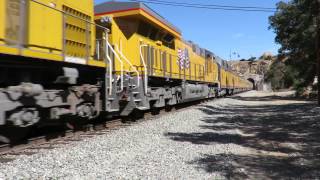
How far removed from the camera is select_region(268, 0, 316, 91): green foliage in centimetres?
3219

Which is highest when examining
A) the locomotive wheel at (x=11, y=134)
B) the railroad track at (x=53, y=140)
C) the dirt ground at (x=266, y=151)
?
the locomotive wheel at (x=11, y=134)

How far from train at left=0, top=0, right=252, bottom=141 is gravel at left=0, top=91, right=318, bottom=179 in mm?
897

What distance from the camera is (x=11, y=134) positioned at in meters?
8.30

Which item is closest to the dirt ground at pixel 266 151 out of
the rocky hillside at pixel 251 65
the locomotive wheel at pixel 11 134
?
the locomotive wheel at pixel 11 134

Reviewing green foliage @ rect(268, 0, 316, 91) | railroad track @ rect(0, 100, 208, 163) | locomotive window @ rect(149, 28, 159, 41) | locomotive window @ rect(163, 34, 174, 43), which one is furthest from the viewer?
green foliage @ rect(268, 0, 316, 91)

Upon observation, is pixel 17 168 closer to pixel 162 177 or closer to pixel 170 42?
pixel 162 177

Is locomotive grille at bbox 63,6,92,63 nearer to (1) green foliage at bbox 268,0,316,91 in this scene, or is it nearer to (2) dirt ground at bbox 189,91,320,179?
(2) dirt ground at bbox 189,91,320,179

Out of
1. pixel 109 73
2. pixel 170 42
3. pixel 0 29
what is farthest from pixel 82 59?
pixel 170 42

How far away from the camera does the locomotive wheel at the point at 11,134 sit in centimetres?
805

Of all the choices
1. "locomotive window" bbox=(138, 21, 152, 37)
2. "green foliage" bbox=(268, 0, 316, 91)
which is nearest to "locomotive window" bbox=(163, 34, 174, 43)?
"locomotive window" bbox=(138, 21, 152, 37)

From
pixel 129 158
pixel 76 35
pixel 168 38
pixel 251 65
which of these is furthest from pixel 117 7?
pixel 251 65

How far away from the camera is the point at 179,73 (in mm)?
18906

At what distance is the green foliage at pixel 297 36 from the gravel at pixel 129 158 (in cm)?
1937

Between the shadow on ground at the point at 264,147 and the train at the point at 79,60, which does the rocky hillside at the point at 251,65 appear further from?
the shadow on ground at the point at 264,147
